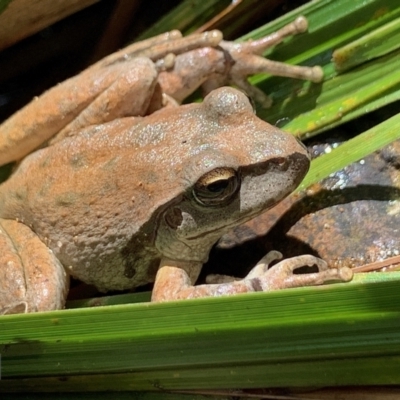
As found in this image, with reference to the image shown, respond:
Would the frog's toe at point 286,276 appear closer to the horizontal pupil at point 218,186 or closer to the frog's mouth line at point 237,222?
the frog's mouth line at point 237,222

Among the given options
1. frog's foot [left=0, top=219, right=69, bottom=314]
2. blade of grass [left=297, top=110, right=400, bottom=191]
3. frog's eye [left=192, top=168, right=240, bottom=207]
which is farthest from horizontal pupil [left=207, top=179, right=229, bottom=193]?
frog's foot [left=0, top=219, right=69, bottom=314]

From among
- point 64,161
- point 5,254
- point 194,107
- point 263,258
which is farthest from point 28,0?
point 263,258

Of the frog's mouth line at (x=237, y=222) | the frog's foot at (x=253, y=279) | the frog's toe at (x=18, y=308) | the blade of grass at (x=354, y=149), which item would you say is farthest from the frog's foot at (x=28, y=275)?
the blade of grass at (x=354, y=149)

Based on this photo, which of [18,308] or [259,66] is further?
[259,66]

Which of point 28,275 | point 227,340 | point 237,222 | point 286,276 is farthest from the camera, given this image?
point 28,275

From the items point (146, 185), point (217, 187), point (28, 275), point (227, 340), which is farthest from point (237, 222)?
point (28, 275)

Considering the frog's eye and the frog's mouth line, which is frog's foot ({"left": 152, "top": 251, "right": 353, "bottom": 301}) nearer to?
the frog's mouth line

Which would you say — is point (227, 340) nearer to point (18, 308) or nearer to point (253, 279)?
point (253, 279)
